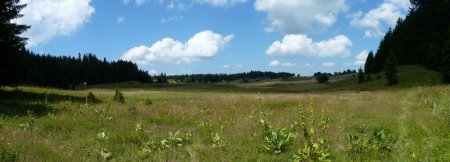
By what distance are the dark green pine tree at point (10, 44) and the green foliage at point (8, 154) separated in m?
16.7

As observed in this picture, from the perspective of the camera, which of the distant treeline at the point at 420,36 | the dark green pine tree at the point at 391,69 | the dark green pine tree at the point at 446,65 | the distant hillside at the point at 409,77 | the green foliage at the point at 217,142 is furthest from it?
the distant treeline at the point at 420,36

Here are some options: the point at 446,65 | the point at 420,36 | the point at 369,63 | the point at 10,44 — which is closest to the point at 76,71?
the point at 369,63

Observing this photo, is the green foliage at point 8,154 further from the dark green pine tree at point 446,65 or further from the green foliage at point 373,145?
the dark green pine tree at point 446,65

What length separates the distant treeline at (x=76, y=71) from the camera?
140875 mm

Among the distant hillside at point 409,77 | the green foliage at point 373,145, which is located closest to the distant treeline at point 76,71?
the distant hillside at point 409,77

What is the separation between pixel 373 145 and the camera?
35.7 ft

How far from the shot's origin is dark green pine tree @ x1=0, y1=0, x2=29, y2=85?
25922 millimetres

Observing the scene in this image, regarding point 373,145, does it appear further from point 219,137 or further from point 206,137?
point 206,137

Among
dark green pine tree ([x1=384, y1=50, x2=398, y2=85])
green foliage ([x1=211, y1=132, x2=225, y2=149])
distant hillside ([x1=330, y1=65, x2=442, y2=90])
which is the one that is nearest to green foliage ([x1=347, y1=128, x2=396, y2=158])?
green foliage ([x1=211, y1=132, x2=225, y2=149])

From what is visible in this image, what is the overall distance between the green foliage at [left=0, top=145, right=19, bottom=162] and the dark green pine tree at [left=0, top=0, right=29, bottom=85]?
16.7m

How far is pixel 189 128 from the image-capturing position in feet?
49.5

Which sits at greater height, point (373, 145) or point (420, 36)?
point (420, 36)

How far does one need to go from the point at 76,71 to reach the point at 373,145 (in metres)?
151

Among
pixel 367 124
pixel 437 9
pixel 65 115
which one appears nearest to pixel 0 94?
pixel 65 115
